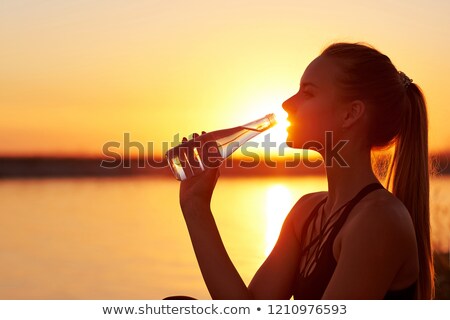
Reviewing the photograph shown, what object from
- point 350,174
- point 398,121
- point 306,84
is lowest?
point 350,174

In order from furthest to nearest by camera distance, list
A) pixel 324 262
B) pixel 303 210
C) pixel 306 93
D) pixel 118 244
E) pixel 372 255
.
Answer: pixel 118 244
pixel 303 210
pixel 306 93
pixel 324 262
pixel 372 255

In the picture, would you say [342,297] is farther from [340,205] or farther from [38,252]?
[38,252]

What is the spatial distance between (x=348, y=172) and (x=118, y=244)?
10237mm

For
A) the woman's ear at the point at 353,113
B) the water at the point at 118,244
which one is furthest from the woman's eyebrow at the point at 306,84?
the water at the point at 118,244

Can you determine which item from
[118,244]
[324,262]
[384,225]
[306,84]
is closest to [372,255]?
[384,225]

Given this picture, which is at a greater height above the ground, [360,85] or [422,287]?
[360,85]

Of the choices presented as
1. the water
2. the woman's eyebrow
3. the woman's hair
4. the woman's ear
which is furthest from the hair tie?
the water

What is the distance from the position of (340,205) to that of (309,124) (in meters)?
0.25

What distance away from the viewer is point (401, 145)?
2514 millimetres

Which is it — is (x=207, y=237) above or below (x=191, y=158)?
below

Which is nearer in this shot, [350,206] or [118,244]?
[350,206]

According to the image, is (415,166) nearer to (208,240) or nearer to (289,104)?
(289,104)

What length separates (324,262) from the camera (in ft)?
7.70
